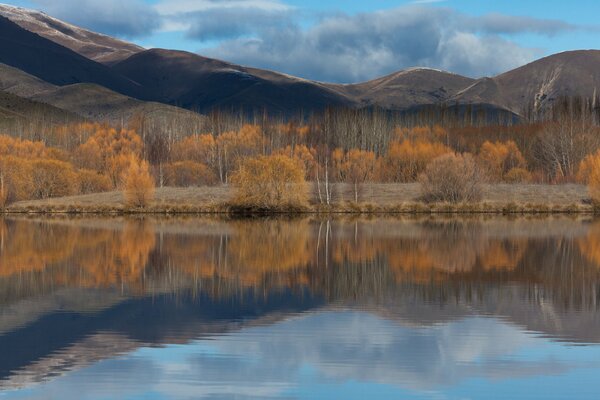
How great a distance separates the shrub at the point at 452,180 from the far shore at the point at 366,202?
1.04 m

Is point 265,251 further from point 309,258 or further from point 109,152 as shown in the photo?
point 109,152

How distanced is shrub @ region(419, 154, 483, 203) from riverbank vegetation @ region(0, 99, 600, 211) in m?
0.09

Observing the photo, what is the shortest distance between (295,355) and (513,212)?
175 feet

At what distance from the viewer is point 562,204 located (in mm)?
68562

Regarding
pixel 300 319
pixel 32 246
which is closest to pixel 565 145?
pixel 32 246

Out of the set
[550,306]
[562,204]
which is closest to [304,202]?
[562,204]

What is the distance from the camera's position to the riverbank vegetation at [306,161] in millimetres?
66812

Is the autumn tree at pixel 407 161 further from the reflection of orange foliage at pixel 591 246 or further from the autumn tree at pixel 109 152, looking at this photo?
the reflection of orange foliage at pixel 591 246

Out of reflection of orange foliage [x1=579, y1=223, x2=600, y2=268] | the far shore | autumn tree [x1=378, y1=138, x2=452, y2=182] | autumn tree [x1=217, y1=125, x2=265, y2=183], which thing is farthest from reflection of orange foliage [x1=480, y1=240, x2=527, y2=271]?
autumn tree [x1=217, y1=125, x2=265, y2=183]

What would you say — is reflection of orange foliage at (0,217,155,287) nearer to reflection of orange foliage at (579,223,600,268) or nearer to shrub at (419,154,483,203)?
reflection of orange foliage at (579,223,600,268)

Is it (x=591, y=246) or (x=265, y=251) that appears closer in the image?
(x=265, y=251)

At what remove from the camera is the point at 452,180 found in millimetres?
66938

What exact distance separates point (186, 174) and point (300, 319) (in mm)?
76469

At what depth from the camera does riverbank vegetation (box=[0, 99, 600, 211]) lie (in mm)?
66812
